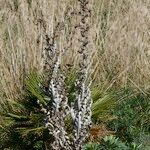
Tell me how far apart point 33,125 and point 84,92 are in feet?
5.69

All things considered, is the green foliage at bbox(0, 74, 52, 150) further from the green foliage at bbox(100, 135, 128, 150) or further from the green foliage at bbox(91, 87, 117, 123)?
the green foliage at bbox(100, 135, 128, 150)

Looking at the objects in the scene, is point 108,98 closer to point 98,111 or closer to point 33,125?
point 98,111

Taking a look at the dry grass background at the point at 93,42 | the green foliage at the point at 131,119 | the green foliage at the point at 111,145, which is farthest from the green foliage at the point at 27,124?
the green foliage at the point at 131,119

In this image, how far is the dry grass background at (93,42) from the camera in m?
6.05

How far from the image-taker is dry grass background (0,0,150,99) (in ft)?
19.9

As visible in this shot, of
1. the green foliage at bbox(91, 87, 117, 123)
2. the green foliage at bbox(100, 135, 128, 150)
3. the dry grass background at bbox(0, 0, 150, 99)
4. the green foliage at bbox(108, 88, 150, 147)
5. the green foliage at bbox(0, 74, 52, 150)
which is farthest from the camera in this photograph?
the dry grass background at bbox(0, 0, 150, 99)

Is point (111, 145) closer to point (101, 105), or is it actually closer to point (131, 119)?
A: point (101, 105)

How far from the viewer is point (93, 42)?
7.06 m

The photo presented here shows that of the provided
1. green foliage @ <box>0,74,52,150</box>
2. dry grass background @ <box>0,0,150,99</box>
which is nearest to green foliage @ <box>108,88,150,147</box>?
dry grass background @ <box>0,0,150,99</box>

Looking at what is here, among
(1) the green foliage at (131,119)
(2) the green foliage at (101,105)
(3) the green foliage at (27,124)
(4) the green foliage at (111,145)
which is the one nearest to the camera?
(4) the green foliage at (111,145)

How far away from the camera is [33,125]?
5.13 meters

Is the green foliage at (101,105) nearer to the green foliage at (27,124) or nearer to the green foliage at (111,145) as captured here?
the green foliage at (27,124)

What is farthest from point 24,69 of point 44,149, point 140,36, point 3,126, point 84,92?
point 84,92

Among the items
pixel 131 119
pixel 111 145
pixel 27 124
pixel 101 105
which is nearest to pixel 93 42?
pixel 131 119
